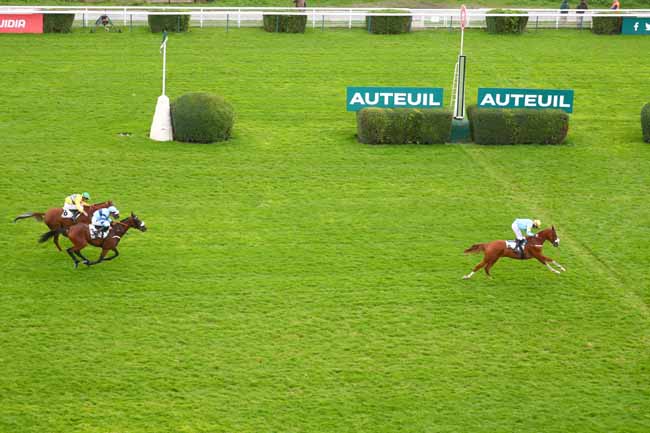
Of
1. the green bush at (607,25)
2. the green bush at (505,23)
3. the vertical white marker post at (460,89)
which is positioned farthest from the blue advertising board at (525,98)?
the green bush at (607,25)

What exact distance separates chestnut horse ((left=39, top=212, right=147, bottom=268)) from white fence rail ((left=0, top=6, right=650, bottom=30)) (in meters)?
20.5

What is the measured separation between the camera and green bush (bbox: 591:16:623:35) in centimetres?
3997

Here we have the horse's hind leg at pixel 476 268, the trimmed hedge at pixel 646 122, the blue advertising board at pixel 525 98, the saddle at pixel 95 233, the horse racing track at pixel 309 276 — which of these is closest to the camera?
the horse racing track at pixel 309 276

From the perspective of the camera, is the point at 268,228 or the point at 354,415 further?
the point at 268,228

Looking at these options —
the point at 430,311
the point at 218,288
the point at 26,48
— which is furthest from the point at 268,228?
the point at 26,48

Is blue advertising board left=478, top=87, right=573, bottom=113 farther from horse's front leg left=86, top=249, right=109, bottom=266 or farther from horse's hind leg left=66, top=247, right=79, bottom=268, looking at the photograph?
horse's hind leg left=66, top=247, right=79, bottom=268

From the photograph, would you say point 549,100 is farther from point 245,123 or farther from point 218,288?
point 218,288

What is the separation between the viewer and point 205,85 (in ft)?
105

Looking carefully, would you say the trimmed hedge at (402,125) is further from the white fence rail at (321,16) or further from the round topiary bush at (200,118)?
the white fence rail at (321,16)

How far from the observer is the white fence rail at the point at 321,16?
38875 mm

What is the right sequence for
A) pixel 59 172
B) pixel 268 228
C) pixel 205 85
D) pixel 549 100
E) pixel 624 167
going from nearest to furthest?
pixel 268 228 < pixel 59 172 < pixel 624 167 < pixel 549 100 < pixel 205 85

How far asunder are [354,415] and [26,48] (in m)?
25.0

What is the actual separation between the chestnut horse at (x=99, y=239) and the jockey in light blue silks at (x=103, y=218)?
6.7 inches

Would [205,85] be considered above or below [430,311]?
above
